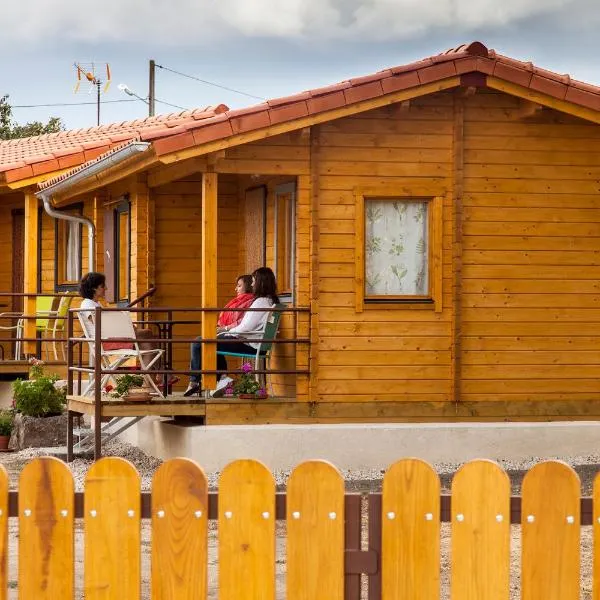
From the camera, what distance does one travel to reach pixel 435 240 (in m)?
13.6

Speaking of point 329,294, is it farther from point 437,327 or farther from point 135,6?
point 135,6

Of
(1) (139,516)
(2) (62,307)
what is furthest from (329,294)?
(1) (139,516)

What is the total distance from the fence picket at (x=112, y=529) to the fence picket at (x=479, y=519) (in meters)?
1.21

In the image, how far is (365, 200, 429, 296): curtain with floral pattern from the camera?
1368 cm

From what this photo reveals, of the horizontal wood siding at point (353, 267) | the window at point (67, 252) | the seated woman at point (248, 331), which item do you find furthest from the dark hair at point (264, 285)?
the window at point (67, 252)

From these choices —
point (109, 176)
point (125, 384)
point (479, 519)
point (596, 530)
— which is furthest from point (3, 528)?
point (109, 176)

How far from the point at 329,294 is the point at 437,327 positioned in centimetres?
109

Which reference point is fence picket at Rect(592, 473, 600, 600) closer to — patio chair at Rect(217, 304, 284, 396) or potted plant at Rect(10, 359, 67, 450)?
patio chair at Rect(217, 304, 284, 396)

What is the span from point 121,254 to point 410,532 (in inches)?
521

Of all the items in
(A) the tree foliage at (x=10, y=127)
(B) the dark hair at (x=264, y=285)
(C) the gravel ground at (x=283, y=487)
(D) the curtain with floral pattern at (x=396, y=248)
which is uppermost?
(A) the tree foliage at (x=10, y=127)

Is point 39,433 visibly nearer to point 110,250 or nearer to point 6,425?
point 6,425

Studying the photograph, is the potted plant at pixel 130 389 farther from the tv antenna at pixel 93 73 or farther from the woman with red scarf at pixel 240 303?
the tv antenna at pixel 93 73

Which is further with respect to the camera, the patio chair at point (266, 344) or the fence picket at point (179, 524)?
the patio chair at point (266, 344)

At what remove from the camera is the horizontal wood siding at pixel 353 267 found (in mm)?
13523
